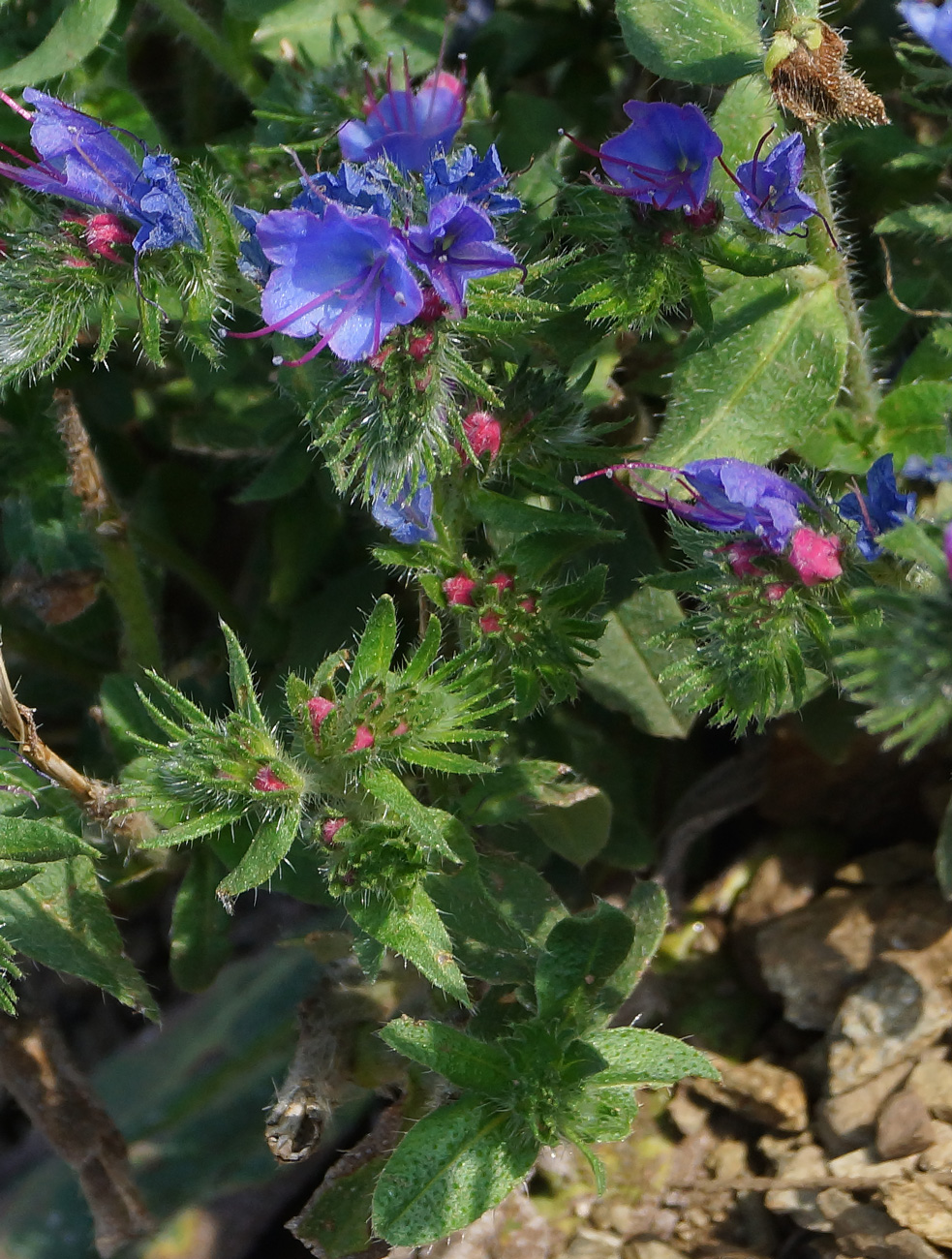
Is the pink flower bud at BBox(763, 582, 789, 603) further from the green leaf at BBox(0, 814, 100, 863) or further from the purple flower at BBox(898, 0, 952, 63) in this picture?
the green leaf at BBox(0, 814, 100, 863)

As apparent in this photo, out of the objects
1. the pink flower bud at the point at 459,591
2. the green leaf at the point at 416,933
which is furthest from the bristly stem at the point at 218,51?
the green leaf at the point at 416,933

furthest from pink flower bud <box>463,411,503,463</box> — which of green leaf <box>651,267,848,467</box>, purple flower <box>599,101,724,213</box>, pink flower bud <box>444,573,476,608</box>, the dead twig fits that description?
the dead twig

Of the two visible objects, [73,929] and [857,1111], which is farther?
[857,1111]

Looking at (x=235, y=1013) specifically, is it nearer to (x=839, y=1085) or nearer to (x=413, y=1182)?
(x=413, y=1182)

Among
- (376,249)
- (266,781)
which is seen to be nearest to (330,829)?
(266,781)

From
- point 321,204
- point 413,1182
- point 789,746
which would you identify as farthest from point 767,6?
point 413,1182

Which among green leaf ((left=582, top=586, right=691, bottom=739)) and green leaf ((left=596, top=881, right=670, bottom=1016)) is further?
green leaf ((left=582, top=586, right=691, bottom=739))

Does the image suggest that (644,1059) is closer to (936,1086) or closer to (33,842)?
(936,1086)
